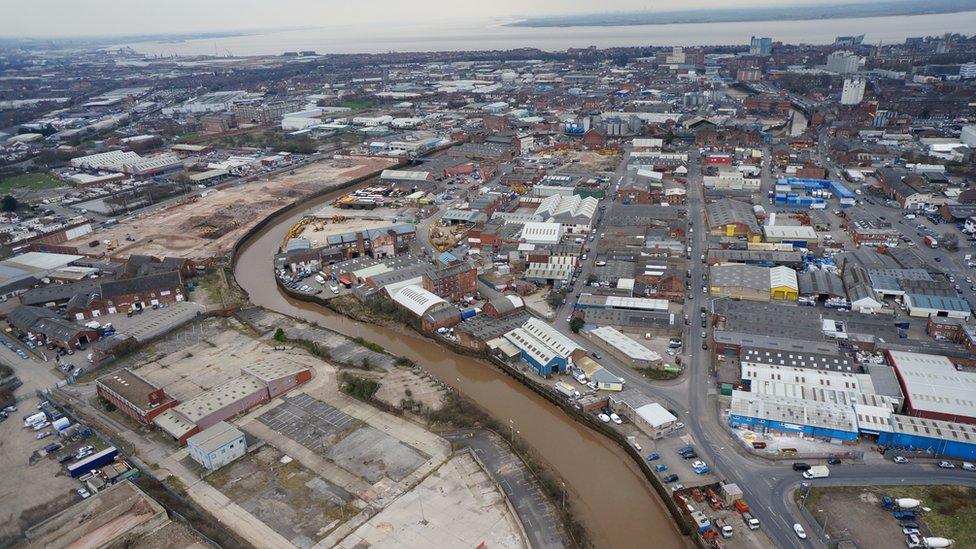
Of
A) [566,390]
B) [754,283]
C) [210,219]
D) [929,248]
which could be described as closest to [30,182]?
[210,219]

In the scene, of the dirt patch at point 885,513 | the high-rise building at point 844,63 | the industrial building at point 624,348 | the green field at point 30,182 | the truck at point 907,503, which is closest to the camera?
the dirt patch at point 885,513

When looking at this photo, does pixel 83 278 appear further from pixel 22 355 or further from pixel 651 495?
pixel 651 495

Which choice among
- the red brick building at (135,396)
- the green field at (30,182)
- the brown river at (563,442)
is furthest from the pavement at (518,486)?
the green field at (30,182)

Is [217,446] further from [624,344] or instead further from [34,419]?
[624,344]

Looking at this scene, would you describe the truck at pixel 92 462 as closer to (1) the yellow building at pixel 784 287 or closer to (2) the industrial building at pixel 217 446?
(2) the industrial building at pixel 217 446

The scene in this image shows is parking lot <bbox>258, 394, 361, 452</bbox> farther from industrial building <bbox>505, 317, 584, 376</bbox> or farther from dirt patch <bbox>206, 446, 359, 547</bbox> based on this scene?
industrial building <bbox>505, 317, 584, 376</bbox>

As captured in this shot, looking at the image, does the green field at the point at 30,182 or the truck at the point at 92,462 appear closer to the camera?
the truck at the point at 92,462
